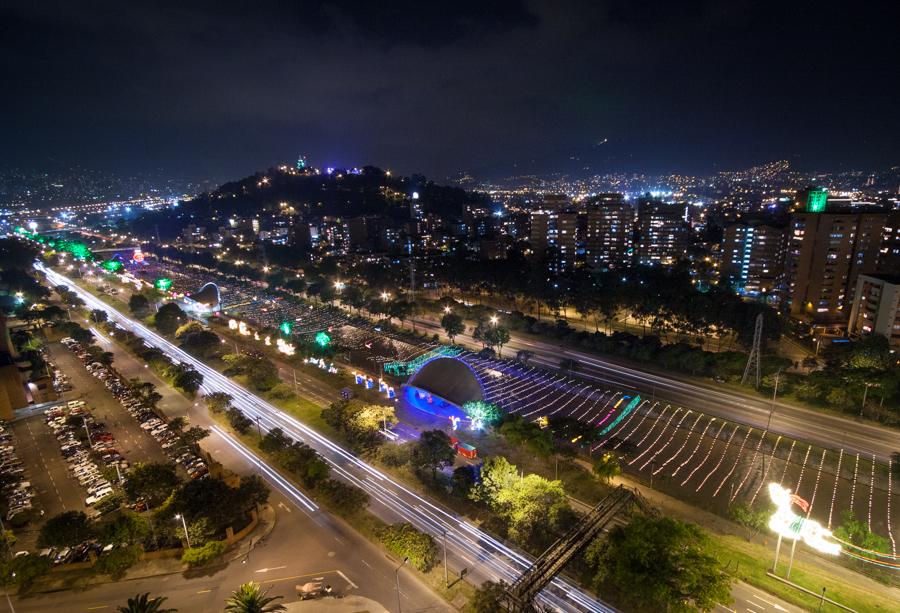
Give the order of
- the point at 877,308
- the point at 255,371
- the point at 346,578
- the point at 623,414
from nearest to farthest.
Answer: the point at 346,578
the point at 623,414
the point at 255,371
the point at 877,308

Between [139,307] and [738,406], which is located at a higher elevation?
[139,307]

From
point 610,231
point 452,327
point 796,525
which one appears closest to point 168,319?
point 452,327

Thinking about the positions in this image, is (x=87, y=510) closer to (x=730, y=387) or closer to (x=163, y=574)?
(x=163, y=574)

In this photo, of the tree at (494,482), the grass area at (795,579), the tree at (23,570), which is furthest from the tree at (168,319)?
the grass area at (795,579)

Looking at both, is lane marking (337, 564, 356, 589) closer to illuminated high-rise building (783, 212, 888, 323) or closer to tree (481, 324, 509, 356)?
tree (481, 324, 509, 356)

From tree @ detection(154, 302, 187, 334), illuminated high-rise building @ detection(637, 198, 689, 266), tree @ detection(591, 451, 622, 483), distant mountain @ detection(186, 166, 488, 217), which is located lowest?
tree @ detection(591, 451, 622, 483)

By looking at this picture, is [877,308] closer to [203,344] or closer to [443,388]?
[443,388]

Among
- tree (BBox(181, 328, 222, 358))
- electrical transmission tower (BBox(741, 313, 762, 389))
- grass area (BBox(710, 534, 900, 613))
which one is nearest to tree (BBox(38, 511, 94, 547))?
grass area (BBox(710, 534, 900, 613))

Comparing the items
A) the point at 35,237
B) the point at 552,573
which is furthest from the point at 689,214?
the point at 35,237
